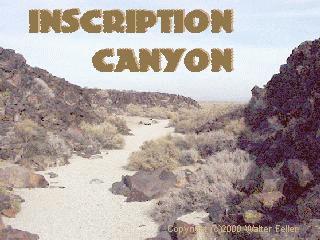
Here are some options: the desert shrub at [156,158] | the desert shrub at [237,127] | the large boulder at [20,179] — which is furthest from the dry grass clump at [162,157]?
the large boulder at [20,179]

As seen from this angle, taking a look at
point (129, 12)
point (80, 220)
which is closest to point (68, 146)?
point (129, 12)

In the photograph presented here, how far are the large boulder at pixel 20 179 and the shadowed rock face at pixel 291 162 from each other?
5469 mm

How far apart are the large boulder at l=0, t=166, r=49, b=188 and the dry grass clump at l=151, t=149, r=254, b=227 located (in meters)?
3.75

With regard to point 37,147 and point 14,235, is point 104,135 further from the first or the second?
point 14,235

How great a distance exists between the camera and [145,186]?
12.0 m

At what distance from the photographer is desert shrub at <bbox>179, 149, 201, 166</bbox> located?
15430mm

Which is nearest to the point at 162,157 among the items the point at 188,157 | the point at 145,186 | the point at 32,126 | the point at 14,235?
the point at 188,157

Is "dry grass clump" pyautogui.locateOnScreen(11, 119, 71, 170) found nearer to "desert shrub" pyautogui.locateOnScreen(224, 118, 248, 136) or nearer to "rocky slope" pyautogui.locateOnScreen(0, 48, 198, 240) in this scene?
"rocky slope" pyautogui.locateOnScreen(0, 48, 198, 240)

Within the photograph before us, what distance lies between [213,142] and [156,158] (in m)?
2.75

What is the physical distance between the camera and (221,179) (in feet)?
36.4

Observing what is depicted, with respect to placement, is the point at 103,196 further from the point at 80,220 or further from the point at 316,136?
the point at 316,136

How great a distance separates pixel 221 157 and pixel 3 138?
7.86m

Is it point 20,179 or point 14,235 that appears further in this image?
point 20,179

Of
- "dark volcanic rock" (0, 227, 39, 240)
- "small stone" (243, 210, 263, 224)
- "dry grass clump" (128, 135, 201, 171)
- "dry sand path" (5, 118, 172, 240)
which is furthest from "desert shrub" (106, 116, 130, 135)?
"small stone" (243, 210, 263, 224)
